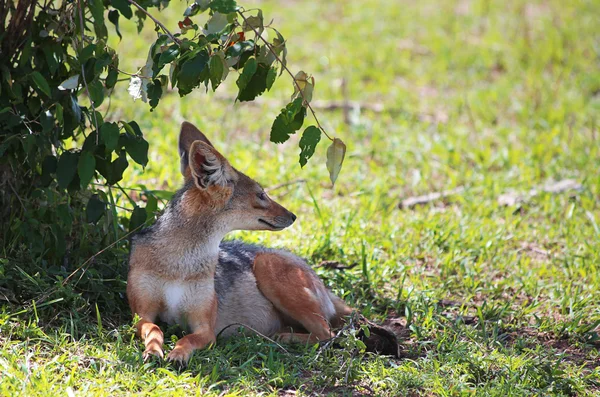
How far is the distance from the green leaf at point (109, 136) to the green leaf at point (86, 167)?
116 mm

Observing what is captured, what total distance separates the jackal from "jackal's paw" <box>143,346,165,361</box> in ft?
0.05

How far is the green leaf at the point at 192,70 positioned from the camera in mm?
4223

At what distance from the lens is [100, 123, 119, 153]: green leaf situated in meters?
4.56

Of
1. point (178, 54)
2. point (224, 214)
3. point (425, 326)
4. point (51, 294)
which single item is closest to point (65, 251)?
point (51, 294)

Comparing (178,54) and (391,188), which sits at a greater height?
(178,54)

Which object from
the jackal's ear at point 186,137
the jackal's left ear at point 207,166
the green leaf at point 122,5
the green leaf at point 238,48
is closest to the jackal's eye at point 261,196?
the jackal's left ear at point 207,166

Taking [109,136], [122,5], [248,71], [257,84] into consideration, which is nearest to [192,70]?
[248,71]

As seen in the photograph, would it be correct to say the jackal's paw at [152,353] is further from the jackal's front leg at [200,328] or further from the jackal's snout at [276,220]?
the jackal's snout at [276,220]

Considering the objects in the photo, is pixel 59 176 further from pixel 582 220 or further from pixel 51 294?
pixel 582 220

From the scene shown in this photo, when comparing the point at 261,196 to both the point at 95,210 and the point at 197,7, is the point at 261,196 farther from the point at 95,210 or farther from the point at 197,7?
the point at 197,7

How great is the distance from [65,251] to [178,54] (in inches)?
66.6

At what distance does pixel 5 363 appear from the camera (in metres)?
4.14

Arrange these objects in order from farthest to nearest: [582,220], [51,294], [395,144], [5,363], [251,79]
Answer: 1. [395,144]
2. [582,220]
3. [51,294]
4. [251,79]
5. [5,363]

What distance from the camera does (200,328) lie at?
15.9 feet
